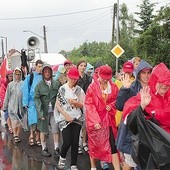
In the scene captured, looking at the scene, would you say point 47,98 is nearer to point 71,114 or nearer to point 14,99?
point 71,114

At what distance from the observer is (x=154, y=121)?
4070 millimetres

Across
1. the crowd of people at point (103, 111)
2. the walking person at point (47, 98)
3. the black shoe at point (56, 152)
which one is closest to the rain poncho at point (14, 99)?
the crowd of people at point (103, 111)

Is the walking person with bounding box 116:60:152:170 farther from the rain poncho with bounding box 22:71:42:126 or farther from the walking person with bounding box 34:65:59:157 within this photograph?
the rain poncho with bounding box 22:71:42:126

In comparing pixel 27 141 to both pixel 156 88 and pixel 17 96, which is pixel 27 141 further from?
pixel 156 88

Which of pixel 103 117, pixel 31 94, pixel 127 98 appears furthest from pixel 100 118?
pixel 31 94

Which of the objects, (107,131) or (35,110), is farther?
(35,110)

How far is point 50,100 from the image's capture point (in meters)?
8.25

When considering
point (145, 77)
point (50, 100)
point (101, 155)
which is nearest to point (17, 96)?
point (50, 100)

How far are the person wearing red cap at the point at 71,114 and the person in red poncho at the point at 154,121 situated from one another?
284 centimetres

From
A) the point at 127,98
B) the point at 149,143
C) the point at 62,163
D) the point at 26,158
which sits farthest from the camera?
the point at 26,158

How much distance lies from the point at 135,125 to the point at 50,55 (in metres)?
20.8

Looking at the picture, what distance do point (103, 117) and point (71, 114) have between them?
0.92 metres

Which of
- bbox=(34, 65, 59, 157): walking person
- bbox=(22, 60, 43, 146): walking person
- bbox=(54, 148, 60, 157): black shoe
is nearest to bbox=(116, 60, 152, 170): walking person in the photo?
bbox=(54, 148, 60, 157): black shoe

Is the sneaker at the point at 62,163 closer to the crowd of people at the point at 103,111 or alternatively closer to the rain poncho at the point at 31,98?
the crowd of people at the point at 103,111
